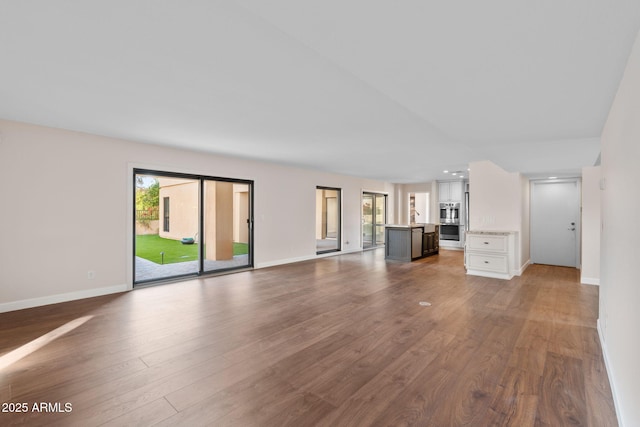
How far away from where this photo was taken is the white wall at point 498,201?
6.36 m

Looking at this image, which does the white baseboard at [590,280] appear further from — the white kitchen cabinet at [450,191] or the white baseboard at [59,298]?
the white baseboard at [59,298]

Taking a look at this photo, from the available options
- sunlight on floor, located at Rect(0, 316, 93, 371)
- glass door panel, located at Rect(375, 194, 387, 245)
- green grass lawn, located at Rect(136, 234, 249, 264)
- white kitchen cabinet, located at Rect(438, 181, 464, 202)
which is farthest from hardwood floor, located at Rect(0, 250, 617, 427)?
glass door panel, located at Rect(375, 194, 387, 245)

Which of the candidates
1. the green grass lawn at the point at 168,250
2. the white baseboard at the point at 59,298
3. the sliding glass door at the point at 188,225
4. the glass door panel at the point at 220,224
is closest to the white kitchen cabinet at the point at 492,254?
the sliding glass door at the point at 188,225

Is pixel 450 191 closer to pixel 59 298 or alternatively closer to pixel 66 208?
pixel 66 208

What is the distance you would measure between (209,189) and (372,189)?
5.63m

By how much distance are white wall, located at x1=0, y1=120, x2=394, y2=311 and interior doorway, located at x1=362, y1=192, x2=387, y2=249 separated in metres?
6.17

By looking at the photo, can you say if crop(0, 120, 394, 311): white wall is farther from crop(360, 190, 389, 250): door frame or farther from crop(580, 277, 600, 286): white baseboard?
crop(580, 277, 600, 286): white baseboard

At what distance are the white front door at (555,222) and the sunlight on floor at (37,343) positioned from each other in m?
9.06

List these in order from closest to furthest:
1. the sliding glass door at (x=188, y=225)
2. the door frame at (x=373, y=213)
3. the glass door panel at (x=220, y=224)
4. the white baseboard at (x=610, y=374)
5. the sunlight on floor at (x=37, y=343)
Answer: the white baseboard at (x=610, y=374) → the sunlight on floor at (x=37, y=343) → the sliding glass door at (x=188, y=225) → the glass door panel at (x=220, y=224) → the door frame at (x=373, y=213)

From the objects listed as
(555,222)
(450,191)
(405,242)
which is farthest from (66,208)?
(450,191)

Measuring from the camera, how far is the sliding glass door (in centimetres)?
582

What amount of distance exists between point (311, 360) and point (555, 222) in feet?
24.2

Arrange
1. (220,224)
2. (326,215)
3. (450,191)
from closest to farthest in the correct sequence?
(220,224), (450,191), (326,215)

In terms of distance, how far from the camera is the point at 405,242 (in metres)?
8.00
